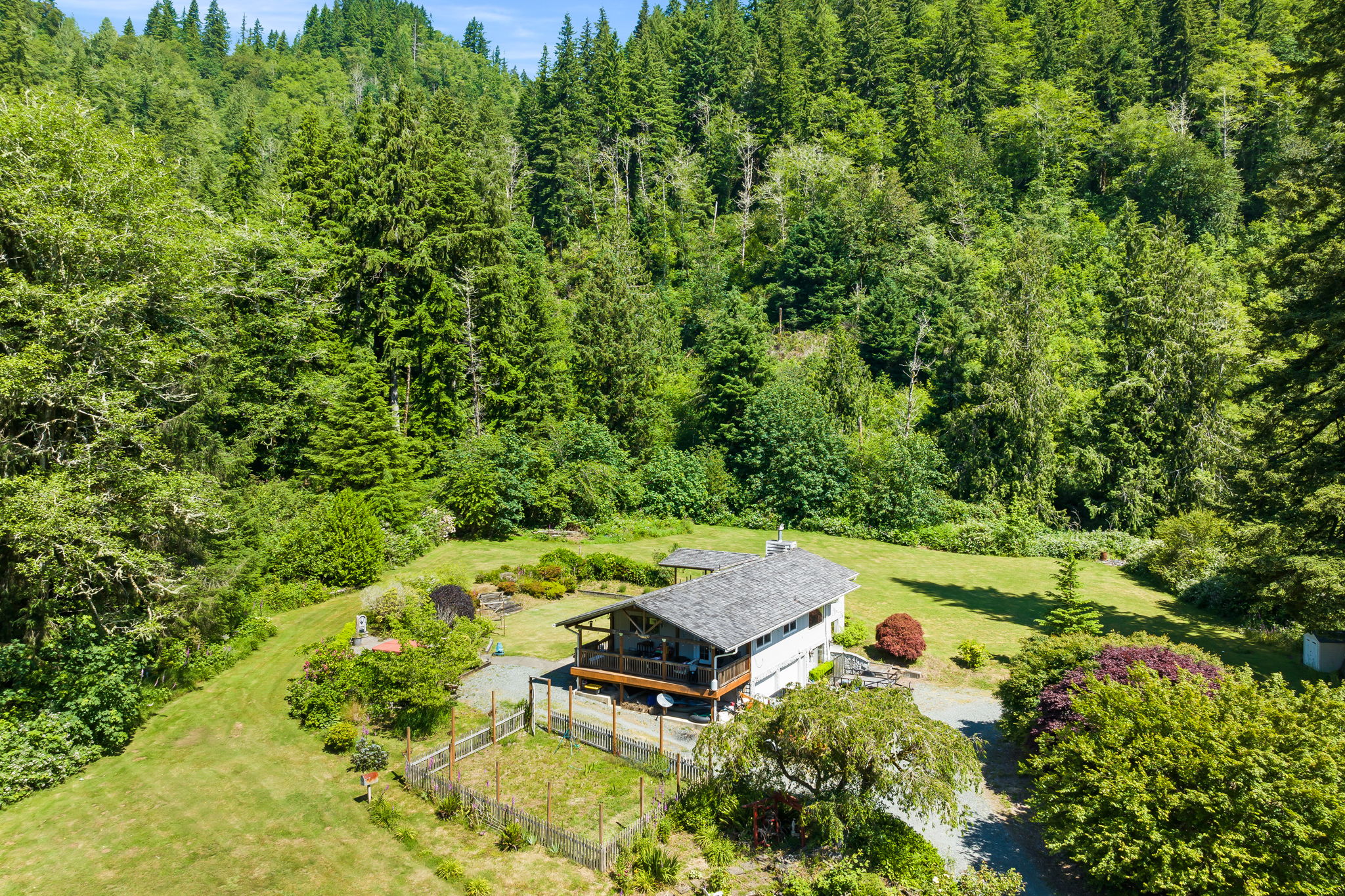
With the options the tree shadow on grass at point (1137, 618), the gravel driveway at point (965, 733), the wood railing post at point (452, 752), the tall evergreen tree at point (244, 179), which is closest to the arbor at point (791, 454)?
the tree shadow on grass at point (1137, 618)

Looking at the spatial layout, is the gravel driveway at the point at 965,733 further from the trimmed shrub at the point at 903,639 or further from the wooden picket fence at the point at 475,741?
the trimmed shrub at the point at 903,639

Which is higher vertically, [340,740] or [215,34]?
[215,34]

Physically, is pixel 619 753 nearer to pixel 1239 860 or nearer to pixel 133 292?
pixel 1239 860

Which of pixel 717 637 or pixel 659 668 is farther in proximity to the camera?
pixel 659 668

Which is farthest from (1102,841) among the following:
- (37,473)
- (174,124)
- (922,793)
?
(174,124)

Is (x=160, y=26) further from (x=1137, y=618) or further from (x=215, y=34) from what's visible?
(x=1137, y=618)

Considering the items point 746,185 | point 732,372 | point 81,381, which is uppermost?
point 746,185

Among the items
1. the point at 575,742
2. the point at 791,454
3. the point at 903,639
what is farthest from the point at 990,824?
the point at 791,454
